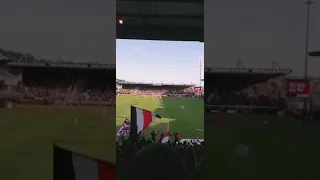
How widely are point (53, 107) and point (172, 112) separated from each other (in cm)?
62

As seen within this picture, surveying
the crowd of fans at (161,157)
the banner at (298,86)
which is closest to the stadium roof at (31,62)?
Result: the crowd of fans at (161,157)

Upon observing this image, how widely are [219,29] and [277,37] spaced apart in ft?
1.04

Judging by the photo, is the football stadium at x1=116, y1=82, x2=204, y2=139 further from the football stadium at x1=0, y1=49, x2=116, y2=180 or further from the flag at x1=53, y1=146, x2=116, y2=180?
the flag at x1=53, y1=146, x2=116, y2=180

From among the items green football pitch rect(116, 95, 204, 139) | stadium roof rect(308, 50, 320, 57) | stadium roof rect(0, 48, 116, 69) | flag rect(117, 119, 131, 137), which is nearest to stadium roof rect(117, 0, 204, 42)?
stadium roof rect(0, 48, 116, 69)

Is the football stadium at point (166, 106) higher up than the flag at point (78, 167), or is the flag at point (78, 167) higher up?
the football stadium at point (166, 106)

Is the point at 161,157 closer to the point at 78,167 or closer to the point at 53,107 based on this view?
the point at 78,167

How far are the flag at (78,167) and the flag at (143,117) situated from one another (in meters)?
0.27

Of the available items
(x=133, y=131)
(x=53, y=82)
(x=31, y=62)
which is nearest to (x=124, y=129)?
(x=133, y=131)

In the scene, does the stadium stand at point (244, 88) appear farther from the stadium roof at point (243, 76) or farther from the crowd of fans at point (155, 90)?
the crowd of fans at point (155, 90)

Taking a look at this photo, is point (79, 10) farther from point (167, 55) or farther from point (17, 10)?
point (167, 55)

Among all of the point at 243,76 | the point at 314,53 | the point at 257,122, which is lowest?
the point at 257,122

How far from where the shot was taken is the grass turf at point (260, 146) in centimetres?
199

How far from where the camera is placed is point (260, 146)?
2.01 m

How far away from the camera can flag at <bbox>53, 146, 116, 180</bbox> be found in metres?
1.99
